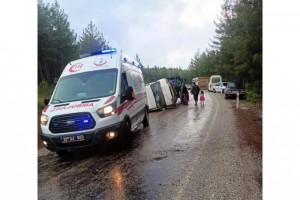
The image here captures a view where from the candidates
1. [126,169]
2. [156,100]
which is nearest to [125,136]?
[126,169]

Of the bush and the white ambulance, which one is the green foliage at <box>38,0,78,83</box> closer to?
the white ambulance

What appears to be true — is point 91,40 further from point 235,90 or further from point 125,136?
point 125,136

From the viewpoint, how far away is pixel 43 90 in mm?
3162

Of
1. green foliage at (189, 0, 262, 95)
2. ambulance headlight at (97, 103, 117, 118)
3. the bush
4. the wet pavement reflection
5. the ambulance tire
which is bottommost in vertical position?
the wet pavement reflection

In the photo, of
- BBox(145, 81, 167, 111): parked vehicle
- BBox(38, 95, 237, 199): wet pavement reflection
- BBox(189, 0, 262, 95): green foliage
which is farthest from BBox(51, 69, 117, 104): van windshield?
BBox(145, 81, 167, 111): parked vehicle

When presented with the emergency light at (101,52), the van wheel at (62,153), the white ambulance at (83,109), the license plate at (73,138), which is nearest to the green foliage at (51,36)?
the emergency light at (101,52)

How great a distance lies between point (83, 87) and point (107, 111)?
0.42 m

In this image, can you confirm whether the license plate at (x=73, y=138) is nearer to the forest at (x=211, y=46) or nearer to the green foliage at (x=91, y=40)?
the forest at (x=211, y=46)

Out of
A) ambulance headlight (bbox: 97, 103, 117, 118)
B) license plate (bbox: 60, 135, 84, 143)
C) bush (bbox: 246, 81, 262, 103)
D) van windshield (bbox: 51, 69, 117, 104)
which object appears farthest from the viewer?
ambulance headlight (bbox: 97, 103, 117, 118)

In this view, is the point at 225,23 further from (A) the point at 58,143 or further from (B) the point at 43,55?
(A) the point at 58,143

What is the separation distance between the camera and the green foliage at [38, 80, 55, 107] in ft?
10.2

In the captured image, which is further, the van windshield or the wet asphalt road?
the van windshield

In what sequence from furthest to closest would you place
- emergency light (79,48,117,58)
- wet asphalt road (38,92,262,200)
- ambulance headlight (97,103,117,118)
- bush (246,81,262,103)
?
ambulance headlight (97,103,117,118)
emergency light (79,48,117,58)
wet asphalt road (38,92,262,200)
bush (246,81,262,103)
